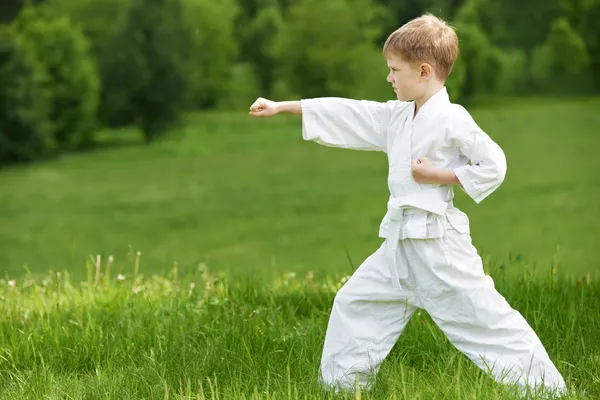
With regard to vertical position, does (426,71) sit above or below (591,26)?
below

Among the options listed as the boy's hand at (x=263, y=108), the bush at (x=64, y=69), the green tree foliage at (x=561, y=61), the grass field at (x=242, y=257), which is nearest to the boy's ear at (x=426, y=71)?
the boy's hand at (x=263, y=108)

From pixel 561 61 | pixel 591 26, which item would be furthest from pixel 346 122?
pixel 591 26

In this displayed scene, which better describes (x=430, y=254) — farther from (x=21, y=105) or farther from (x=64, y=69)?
(x=64, y=69)

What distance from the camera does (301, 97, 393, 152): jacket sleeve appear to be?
→ 3.24 meters

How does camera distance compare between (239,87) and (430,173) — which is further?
(239,87)

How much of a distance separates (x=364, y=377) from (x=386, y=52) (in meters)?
1.25

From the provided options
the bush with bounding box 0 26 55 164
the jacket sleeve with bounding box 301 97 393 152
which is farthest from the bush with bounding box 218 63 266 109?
the jacket sleeve with bounding box 301 97 393 152

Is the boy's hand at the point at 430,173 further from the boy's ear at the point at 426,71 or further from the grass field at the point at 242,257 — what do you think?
the grass field at the point at 242,257

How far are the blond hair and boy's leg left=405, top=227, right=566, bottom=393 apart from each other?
2.09 feet

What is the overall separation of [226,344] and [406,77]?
131 cm

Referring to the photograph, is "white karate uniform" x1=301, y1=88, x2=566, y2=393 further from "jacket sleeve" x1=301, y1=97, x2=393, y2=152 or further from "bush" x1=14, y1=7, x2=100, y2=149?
"bush" x1=14, y1=7, x2=100, y2=149

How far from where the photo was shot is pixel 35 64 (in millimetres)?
18641

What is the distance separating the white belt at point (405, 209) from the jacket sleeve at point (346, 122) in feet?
0.94

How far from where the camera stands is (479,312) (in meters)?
3.05
